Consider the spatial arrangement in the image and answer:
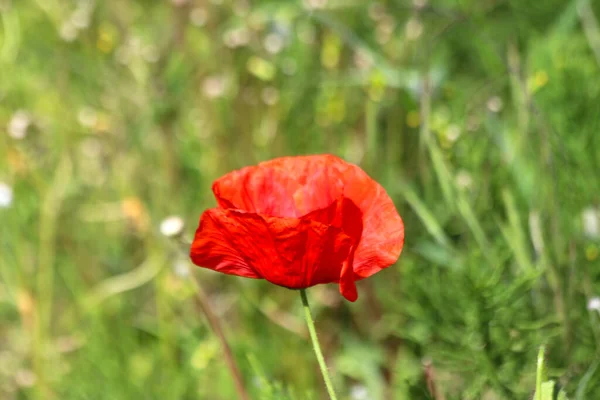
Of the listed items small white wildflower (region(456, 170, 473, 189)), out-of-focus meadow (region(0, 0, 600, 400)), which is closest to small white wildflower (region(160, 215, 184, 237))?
out-of-focus meadow (region(0, 0, 600, 400))

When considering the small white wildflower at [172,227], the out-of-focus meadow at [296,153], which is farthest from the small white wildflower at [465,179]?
the small white wildflower at [172,227]

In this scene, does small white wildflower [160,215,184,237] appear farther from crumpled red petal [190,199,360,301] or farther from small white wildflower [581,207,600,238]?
small white wildflower [581,207,600,238]

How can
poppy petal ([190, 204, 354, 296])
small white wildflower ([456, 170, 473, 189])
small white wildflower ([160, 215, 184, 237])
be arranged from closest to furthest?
poppy petal ([190, 204, 354, 296]), small white wildflower ([160, 215, 184, 237]), small white wildflower ([456, 170, 473, 189])

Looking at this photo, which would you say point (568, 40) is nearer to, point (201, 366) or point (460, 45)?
point (460, 45)

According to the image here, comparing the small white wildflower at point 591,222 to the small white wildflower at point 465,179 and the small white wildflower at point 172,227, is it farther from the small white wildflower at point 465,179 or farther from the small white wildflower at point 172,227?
the small white wildflower at point 172,227

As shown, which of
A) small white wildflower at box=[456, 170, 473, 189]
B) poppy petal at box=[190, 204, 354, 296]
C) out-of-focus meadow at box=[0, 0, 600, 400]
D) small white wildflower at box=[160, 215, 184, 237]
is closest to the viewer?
poppy petal at box=[190, 204, 354, 296]

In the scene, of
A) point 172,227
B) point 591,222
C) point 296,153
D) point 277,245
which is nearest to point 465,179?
point 591,222

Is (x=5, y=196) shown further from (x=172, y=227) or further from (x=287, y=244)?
(x=287, y=244)
